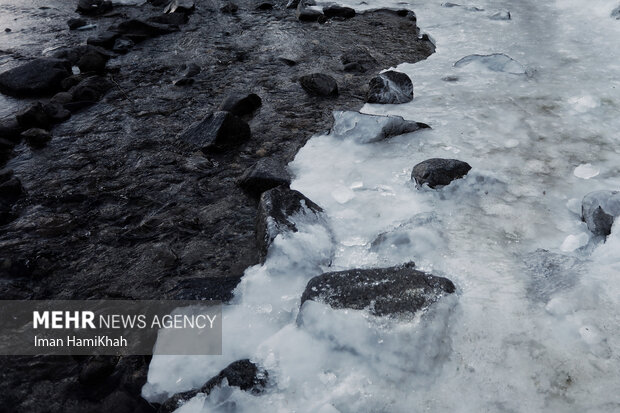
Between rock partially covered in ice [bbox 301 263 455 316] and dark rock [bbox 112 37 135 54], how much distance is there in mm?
4871

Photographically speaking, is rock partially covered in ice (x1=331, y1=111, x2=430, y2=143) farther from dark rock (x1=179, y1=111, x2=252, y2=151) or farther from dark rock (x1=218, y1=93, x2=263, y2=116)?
dark rock (x1=218, y1=93, x2=263, y2=116)

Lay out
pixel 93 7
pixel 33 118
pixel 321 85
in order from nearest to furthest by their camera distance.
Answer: pixel 33 118 < pixel 321 85 < pixel 93 7

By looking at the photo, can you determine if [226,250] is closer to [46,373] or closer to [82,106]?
[46,373]

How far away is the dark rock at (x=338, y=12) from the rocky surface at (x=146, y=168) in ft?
1.44

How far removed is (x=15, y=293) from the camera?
2.38 meters

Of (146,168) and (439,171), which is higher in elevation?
(439,171)

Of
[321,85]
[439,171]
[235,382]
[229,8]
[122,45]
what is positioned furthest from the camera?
[229,8]

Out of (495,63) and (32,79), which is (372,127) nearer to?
(495,63)

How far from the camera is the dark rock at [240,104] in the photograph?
155 inches

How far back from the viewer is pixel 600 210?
2334 millimetres

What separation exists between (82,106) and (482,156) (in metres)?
3.57

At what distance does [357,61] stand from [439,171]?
8.45 feet

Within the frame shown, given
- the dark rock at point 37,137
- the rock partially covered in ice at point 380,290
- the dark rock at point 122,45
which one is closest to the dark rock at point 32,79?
the dark rock at point 122,45

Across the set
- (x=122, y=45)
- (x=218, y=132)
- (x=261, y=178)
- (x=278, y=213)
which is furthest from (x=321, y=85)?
(x=122, y=45)
